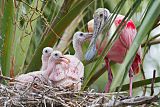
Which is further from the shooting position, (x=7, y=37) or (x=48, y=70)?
(x=48, y=70)

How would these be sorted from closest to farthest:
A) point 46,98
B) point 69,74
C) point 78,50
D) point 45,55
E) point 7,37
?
1. point 46,98
2. point 7,37
3. point 69,74
4. point 45,55
5. point 78,50

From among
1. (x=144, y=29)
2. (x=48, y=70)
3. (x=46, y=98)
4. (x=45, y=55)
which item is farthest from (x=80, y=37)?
(x=144, y=29)

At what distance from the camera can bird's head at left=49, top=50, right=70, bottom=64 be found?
8.77ft

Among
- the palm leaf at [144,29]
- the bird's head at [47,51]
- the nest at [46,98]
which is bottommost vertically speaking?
the nest at [46,98]

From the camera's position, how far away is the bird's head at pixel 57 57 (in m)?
2.67

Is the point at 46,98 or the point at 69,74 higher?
the point at 69,74

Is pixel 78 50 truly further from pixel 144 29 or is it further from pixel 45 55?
pixel 144 29

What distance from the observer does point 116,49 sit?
2.89 m

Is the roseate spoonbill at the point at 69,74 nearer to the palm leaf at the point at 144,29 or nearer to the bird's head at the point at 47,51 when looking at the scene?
the bird's head at the point at 47,51

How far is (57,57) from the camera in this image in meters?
2.70

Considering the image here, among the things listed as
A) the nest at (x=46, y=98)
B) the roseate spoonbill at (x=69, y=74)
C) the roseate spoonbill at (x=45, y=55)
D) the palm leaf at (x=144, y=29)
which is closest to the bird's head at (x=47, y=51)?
the roseate spoonbill at (x=45, y=55)

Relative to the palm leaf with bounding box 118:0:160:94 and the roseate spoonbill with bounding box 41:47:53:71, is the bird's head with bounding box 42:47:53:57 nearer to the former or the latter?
the roseate spoonbill with bounding box 41:47:53:71

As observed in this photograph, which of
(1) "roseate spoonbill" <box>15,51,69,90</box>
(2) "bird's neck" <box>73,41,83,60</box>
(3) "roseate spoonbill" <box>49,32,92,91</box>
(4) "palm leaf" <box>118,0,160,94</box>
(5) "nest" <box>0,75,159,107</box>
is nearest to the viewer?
(4) "palm leaf" <box>118,0,160,94</box>

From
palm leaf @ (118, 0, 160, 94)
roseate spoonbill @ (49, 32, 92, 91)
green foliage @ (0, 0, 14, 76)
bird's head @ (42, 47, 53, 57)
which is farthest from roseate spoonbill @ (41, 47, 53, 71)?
palm leaf @ (118, 0, 160, 94)
